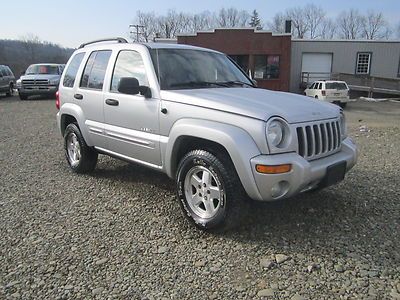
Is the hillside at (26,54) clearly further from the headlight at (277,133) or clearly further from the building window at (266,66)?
the headlight at (277,133)

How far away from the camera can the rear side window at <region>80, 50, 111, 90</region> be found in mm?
5039

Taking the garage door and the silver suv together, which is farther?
the garage door

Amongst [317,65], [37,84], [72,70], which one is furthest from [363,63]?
[72,70]

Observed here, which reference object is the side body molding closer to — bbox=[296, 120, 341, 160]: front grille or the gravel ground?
bbox=[296, 120, 341, 160]: front grille

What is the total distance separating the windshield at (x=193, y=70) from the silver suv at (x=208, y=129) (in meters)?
0.01

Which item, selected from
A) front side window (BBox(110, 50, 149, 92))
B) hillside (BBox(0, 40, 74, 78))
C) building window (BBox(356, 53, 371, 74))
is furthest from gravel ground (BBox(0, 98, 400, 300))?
hillside (BBox(0, 40, 74, 78))

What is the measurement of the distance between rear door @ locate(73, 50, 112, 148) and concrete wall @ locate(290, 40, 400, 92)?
28.6 metres

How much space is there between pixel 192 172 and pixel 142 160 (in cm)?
88

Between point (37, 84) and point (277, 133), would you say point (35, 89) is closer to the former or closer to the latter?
point (37, 84)

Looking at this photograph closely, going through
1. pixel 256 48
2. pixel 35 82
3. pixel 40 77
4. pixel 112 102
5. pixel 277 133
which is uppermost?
pixel 256 48

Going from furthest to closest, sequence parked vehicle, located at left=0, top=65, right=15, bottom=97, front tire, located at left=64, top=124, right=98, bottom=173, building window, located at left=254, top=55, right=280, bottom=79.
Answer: building window, located at left=254, top=55, right=280, bottom=79
parked vehicle, located at left=0, top=65, right=15, bottom=97
front tire, located at left=64, top=124, right=98, bottom=173

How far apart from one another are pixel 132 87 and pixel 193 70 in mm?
828

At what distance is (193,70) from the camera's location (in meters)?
4.54

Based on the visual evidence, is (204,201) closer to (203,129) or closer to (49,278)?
(203,129)
